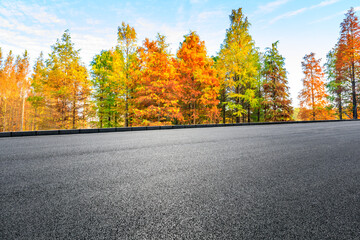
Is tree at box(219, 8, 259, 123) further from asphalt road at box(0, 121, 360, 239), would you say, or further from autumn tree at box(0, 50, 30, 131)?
autumn tree at box(0, 50, 30, 131)

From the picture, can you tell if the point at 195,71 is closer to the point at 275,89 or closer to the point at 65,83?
the point at 275,89

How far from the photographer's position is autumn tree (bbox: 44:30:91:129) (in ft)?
61.3

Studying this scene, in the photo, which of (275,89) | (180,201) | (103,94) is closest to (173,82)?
(103,94)

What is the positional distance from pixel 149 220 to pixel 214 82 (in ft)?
54.6

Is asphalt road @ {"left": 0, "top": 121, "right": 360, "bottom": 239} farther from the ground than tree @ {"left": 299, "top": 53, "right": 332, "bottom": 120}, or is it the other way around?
tree @ {"left": 299, "top": 53, "right": 332, "bottom": 120}

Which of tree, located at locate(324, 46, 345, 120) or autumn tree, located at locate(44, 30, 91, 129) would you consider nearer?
autumn tree, located at locate(44, 30, 91, 129)

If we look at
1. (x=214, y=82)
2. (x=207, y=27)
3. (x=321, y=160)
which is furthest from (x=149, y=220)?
(x=207, y=27)

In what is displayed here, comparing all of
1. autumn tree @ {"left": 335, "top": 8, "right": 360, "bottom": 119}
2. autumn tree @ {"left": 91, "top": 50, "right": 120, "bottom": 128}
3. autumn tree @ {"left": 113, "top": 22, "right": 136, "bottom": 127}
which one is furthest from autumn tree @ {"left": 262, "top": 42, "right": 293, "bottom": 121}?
autumn tree @ {"left": 91, "top": 50, "right": 120, "bottom": 128}

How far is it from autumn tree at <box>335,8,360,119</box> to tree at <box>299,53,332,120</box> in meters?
2.74

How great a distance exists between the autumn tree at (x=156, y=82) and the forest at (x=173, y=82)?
Result: 0.09 metres

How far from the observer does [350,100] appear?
28.7 metres

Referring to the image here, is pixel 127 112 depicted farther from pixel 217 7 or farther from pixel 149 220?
pixel 149 220

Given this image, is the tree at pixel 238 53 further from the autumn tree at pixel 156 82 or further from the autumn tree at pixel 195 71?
the autumn tree at pixel 156 82

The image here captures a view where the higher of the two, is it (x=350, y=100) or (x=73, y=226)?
(x=350, y=100)
